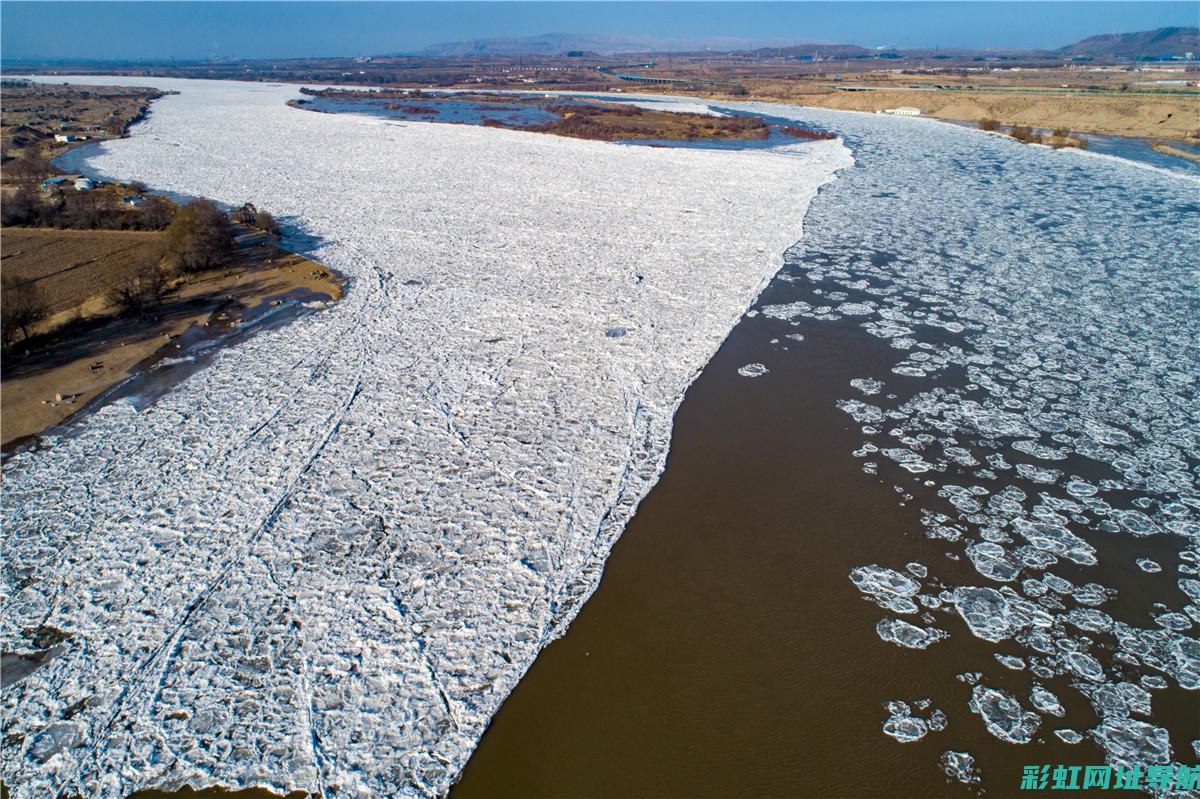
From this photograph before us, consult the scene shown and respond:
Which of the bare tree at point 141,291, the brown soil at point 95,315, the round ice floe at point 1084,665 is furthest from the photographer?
the bare tree at point 141,291

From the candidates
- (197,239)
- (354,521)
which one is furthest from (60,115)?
(354,521)

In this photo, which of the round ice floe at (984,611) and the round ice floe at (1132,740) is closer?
the round ice floe at (1132,740)

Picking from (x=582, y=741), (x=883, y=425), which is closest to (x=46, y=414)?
(x=582, y=741)

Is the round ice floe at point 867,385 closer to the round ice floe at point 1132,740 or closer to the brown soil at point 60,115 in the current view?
the round ice floe at point 1132,740

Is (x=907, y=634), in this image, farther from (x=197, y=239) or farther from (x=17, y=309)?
(x=197, y=239)

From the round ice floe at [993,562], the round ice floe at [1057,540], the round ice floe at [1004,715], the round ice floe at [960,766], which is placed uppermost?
the round ice floe at [1057,540]

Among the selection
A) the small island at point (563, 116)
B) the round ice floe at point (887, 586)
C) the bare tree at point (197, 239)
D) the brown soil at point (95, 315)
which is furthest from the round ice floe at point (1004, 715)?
the small island at point (563, 116)

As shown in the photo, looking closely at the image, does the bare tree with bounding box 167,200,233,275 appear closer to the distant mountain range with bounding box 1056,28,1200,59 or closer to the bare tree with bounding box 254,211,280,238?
the bare tree with bounding box 254,211,280,238

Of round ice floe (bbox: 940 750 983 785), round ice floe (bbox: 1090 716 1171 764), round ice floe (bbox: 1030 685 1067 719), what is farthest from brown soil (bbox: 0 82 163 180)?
round ice floe (bbox: 1090 716 1171 764)
